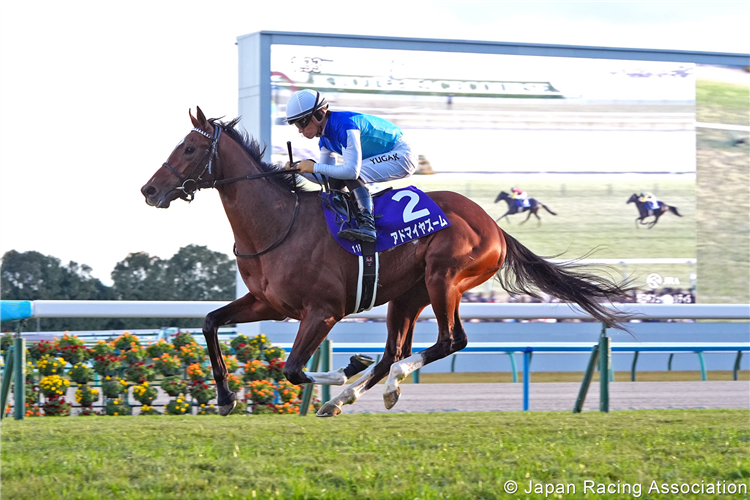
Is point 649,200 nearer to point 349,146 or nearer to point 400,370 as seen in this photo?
point 400,370

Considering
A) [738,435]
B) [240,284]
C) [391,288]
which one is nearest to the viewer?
[391,288]

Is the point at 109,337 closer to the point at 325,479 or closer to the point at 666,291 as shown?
the point at 325,479

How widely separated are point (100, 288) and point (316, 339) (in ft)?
37.0

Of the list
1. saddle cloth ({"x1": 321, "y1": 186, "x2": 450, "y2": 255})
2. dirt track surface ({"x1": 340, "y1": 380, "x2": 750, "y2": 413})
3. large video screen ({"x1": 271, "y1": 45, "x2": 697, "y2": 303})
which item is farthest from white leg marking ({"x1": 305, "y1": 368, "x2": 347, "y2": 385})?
large video screen ({"x1": 271, "y1": 45, "x2": 697, "y2": 303})

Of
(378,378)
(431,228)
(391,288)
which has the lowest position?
(378,378)

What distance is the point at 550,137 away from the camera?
14.3m

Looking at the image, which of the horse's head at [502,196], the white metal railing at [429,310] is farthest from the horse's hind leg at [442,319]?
the horse's head at [502,196]

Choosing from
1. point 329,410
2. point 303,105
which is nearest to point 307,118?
point 303,105

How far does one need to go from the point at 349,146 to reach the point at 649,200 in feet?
35.7

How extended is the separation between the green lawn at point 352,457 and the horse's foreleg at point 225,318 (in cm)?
35

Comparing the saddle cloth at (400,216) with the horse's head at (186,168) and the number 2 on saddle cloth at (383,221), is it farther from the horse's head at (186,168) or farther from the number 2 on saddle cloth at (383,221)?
the horse's head at (186,168)

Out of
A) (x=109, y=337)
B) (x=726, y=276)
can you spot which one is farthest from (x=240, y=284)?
(x=726, y=276)

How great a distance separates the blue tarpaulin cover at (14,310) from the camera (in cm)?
686

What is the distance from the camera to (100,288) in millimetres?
15375
